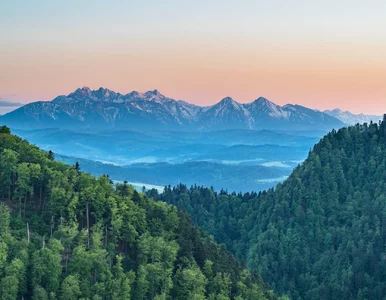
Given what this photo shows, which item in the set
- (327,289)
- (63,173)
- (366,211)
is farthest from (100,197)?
(366,211)

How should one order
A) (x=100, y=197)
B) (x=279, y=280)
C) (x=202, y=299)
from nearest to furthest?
(x=202, y=299) → (x=100, y=197) → (x=279, y=280)

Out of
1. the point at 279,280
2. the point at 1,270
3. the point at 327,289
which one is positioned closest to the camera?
the point at 1,270

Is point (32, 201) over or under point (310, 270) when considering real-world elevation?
→ over

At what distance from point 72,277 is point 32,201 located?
30.9 m

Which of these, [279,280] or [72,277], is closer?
[72,277]

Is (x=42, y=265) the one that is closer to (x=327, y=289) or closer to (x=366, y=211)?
(x=327, y=289)

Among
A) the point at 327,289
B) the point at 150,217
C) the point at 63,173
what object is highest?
the point at 63,173

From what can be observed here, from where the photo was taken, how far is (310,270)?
187 metres

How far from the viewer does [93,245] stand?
105m

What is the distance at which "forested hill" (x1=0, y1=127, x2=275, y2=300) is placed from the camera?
94.1 meters

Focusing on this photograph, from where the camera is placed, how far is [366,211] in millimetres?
195750

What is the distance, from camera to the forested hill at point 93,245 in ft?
309

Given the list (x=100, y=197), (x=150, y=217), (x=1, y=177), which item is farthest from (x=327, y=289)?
(x=1, y=177)

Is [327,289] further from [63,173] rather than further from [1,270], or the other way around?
[1,270]
